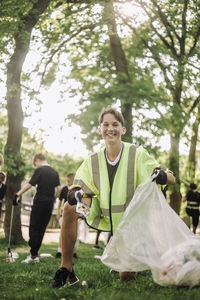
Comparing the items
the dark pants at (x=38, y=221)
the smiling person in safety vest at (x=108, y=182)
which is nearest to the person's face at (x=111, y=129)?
the smiling person in safety vest at (x=108, y=182)

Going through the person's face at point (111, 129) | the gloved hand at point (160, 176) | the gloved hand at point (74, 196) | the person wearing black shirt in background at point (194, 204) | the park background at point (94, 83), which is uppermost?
the park background at point (94, 83)

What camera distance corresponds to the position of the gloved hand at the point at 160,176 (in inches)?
134

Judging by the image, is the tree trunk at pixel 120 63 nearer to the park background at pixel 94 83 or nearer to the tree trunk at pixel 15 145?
the park background at pixel 94 83

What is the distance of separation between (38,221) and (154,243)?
152 inches

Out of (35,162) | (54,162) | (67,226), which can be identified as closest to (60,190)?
(35,162)

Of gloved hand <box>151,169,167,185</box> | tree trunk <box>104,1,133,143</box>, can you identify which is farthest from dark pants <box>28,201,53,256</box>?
tree trunk <box>104,1,133,143</box>

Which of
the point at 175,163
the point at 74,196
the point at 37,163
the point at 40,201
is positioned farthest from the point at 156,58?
the point at 74,196

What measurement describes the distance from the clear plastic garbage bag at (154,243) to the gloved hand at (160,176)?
0.07 metres

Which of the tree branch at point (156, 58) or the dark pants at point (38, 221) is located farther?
the tree branch at point (156, 58)

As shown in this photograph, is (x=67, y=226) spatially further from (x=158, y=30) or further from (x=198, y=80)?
(x=158, y=30)

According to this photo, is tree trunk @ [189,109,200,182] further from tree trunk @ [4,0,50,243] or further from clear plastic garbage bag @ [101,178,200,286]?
clear plastic garbage bag @ [101,178,200,286]

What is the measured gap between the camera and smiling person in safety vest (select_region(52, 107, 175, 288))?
11.6 feet

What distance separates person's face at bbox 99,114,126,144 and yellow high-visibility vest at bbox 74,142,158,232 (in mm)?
151

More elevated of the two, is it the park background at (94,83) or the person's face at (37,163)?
the park background at (94,83)
